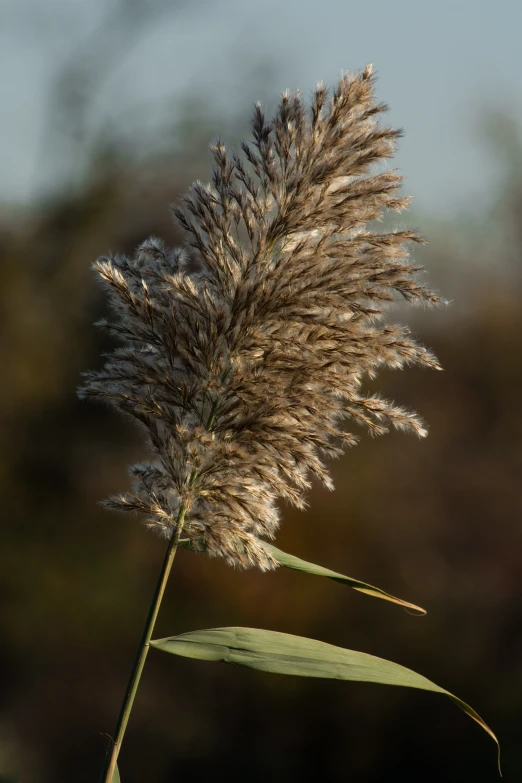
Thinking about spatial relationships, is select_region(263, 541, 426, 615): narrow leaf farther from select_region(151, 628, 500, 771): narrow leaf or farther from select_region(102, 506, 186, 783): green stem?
select_region(102, 506, 186, 783): green stem

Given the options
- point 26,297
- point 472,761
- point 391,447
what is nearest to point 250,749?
point 472,761

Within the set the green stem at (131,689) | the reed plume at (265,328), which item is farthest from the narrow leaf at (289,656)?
the reed plume at (265,328)

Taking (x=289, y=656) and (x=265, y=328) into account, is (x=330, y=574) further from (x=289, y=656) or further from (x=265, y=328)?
(x=265, y=328)

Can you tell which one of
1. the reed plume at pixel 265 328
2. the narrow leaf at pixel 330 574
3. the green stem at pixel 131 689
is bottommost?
the green stem at pixel 131 689

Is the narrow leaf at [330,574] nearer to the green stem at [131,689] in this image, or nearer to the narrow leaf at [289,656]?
the narrow leaf at [289,656]

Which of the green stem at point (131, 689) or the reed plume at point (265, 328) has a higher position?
the reed plume at point (265, 328)

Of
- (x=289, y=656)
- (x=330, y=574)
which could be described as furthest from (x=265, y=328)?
(x=289, y=656)

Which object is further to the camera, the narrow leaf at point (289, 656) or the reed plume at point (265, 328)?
the reed plume at point (265, 328)

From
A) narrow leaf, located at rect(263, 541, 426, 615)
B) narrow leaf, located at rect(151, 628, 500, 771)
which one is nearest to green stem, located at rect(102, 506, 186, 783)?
narrow leaf, located at rect(151, 628, 500, 771)
